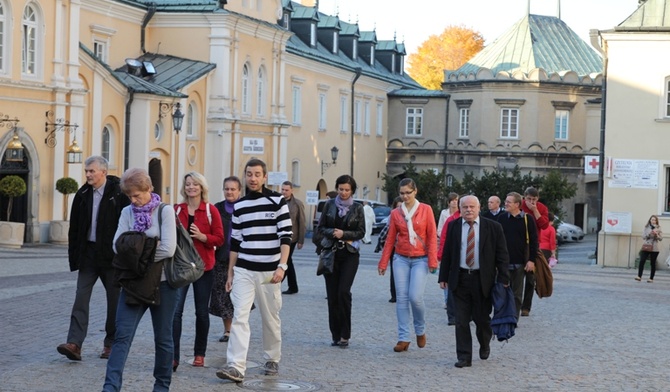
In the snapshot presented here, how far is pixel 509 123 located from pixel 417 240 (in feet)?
165

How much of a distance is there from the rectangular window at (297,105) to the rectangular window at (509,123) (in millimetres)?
12645

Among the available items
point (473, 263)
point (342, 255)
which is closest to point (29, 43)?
point (342, 255)

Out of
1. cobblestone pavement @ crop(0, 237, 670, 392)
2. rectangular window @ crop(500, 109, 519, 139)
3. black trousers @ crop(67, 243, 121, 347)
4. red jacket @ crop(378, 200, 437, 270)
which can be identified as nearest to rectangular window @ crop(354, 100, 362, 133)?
rectangular window @ crop(500, 109, 519, 139)

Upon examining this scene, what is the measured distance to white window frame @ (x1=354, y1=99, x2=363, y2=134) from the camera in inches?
2504

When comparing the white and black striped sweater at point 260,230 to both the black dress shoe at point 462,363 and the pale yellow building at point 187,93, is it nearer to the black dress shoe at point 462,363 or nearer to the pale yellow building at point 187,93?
the black dress shoe at point 462,363

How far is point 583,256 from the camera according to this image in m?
41.3

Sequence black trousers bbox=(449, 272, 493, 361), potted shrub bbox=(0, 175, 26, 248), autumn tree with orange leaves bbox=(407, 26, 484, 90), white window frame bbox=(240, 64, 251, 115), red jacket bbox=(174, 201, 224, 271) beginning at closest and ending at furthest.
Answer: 1. red jacket bbox=(174, 201, 224, 271)
2. black trousers bbox=(449, 272, 493, 361)
3. potted shrub bbox=(0, 175, 26, 248)
4. white window frame bbox=(240, 64, 251, 115)
5. autumn tree with orange leaves bbox=(407, 26, 484, 90)

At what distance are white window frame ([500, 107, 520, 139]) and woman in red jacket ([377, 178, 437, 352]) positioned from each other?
49950 mm

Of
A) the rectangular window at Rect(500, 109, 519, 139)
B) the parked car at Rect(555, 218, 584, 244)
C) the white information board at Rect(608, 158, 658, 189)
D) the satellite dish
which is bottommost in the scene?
the parked car at Rect(555, 218, 584, 244)

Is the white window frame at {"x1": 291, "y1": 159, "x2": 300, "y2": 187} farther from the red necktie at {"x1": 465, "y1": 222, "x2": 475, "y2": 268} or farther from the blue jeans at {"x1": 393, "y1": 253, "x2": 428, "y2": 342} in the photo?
the red necktie at {"x1": 465, "y1": 222, "x2": 475, "y2": 268}

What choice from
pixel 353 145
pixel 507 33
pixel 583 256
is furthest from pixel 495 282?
pixel 507 33

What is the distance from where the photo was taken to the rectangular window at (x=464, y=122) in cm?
6481

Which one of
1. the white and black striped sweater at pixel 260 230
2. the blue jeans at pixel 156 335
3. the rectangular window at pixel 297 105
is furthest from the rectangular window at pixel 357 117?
the blue jeans at pixel 156 335

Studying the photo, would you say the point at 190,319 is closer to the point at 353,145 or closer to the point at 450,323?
the point at 450,323
